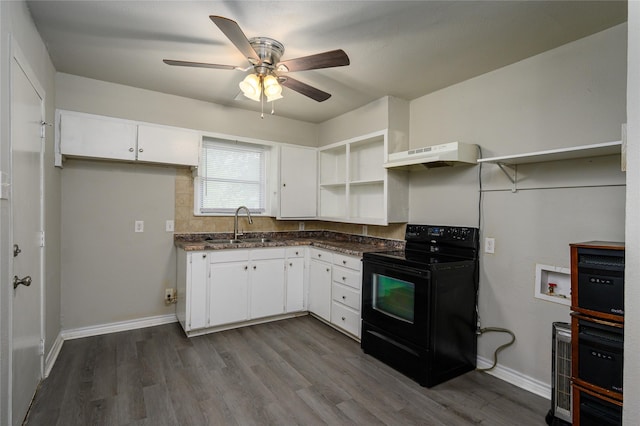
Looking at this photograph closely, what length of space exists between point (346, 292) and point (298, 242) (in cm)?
87

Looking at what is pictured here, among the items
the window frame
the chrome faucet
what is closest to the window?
the window frame

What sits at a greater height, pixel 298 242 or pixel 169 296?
pixel 298 242

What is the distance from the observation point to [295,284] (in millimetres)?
3680

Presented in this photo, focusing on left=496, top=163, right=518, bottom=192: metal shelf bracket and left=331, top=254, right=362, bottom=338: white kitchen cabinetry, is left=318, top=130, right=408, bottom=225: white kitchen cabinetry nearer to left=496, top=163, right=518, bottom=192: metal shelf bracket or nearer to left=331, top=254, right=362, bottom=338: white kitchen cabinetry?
left=331, top=254, right=362, bottom=338: white kitchen cabinetry

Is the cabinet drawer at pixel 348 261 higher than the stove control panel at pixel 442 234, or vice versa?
the stove control panel at pixel 442 234

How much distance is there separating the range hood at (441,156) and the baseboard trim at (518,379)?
164cm

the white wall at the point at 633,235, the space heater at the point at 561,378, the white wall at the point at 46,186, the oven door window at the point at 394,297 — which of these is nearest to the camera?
the white wall at the point at 633,235

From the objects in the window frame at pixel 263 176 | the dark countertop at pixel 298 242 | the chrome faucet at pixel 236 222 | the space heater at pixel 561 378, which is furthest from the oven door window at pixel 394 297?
the window frame at pixel 263 176

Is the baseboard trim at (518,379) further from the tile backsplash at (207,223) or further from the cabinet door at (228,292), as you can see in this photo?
the cabinet door at (228,292)

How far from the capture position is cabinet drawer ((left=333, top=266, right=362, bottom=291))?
9.96 ft

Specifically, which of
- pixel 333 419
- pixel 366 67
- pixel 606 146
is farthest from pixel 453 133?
pixel 333 419

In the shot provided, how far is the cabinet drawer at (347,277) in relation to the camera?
3.04m

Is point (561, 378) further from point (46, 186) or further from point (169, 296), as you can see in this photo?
point (46, 186)

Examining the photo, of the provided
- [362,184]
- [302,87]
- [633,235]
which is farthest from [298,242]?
[633,235]
